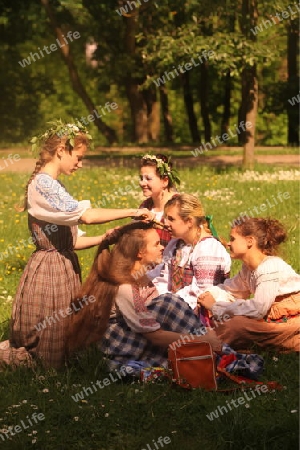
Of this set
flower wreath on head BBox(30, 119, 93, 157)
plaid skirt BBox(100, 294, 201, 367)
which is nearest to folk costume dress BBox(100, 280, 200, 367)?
plaid skirt BBox(100, 294, 201, 367)

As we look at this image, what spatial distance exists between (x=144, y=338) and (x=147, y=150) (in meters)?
20.3

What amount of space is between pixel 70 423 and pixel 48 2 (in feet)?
67.5

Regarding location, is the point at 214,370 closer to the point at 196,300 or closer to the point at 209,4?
the point at 196,300

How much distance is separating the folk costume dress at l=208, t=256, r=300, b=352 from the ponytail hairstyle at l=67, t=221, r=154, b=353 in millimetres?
942

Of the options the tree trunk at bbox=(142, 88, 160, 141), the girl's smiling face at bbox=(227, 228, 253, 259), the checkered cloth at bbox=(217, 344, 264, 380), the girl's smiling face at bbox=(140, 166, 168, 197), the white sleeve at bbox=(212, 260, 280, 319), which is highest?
the girl's smiling face at bbox=(140, 166, 168, 197)

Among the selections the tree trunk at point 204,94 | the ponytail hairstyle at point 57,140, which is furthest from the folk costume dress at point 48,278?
the tree trunk at point 204,94

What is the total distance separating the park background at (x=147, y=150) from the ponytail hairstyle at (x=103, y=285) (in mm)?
185

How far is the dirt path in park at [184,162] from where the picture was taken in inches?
898

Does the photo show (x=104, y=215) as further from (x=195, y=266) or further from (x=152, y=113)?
(x=152, y=113)

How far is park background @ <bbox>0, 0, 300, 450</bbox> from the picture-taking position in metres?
6.06

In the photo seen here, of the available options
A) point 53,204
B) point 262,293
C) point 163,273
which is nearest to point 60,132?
point 53,204

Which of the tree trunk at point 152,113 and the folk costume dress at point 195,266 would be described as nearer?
the folk costume dress at point 195,266

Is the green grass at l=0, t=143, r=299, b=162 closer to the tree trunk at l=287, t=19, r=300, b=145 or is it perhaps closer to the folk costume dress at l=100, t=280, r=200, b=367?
the tree trunk at l=287, t=19, r=300, b=145

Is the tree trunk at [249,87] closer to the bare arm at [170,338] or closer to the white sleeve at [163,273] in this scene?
the white sleeve at [163,273]
